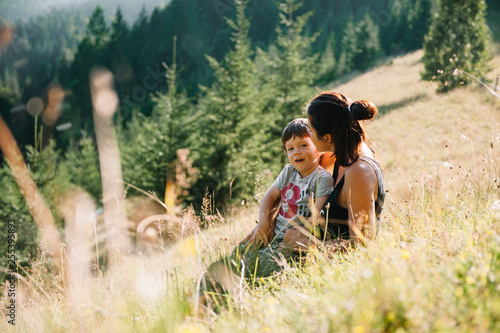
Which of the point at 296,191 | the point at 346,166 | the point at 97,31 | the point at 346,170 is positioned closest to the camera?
the point at 346,170

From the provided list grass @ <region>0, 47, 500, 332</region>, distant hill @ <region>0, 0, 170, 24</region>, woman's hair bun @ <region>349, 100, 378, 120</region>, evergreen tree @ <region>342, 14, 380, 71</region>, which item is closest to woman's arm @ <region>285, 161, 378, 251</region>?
grass @ <region>0, 47, 500, 332</region>

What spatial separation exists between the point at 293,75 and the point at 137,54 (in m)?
65.1

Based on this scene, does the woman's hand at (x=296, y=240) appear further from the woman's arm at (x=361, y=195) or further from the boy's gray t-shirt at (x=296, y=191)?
the woman's arm at (x=361, y=195)

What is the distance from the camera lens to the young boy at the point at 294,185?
8.30 feet

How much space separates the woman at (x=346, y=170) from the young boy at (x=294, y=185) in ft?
0.60

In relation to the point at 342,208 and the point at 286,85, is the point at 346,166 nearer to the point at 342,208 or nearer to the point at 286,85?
the point at 342,208

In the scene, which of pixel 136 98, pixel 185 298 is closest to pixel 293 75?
pixel 185 298

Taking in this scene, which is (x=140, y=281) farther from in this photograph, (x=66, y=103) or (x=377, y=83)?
(x=66, y=103)

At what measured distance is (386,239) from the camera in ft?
6.48

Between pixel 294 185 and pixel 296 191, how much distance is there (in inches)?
2.6

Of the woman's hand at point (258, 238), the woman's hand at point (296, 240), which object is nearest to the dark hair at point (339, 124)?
the woman's hand at point (296, 240)

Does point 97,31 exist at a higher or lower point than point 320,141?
higher

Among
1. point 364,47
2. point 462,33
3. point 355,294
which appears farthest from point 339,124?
point 364,47

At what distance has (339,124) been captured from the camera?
2.24m
